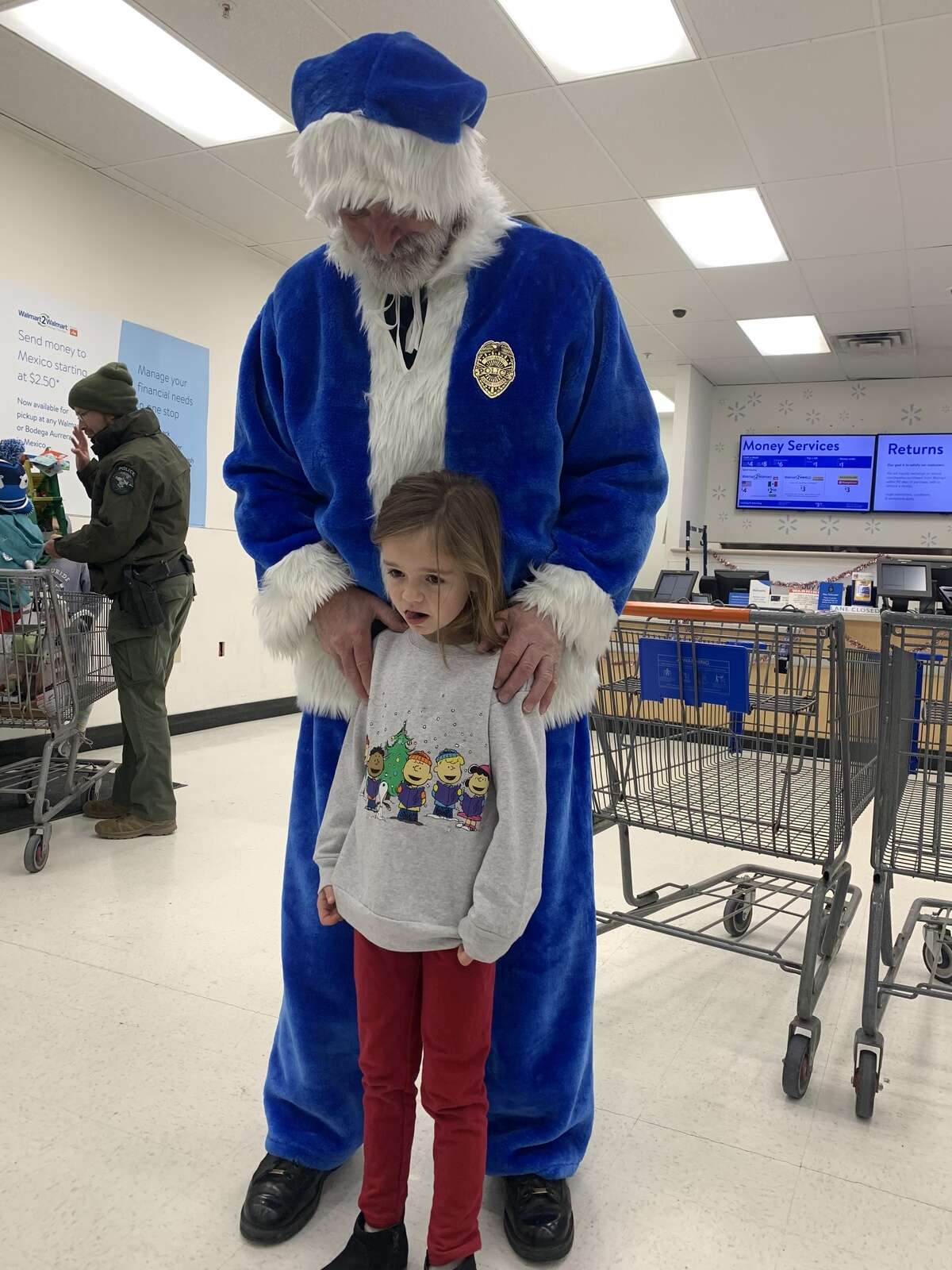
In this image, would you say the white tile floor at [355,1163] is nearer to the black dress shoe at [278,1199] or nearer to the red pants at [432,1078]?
the black dress shoe at [278,1199]

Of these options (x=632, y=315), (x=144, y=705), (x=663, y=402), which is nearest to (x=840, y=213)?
(x=632, y=315)

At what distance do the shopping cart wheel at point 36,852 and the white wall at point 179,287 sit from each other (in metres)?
1.85

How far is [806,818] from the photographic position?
6.86 ft

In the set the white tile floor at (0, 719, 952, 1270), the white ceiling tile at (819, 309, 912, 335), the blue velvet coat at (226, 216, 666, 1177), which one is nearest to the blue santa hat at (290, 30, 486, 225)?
the blue velvet coat at (226, 216, 666, 1177)

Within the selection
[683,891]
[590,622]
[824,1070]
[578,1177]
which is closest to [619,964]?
[683,891]

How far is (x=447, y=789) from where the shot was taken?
3.70ft

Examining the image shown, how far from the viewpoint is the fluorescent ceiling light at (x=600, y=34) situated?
322 cm

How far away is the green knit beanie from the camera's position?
3.25 m

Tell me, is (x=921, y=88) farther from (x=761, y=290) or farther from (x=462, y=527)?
(x=462, y=527)

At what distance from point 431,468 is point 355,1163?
44.9 inches

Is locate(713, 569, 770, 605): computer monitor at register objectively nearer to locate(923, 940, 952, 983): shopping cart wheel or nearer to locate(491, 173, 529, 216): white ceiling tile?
locate(491, 173, 529, 216): white ceiling tile

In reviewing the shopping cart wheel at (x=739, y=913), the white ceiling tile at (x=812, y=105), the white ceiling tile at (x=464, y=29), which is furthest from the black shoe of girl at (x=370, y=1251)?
the white ceiling tile at (x=812, y=105)

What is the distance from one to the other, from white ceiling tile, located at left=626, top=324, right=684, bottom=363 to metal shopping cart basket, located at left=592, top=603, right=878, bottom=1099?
538 cm

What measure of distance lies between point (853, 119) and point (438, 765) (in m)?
3.91
